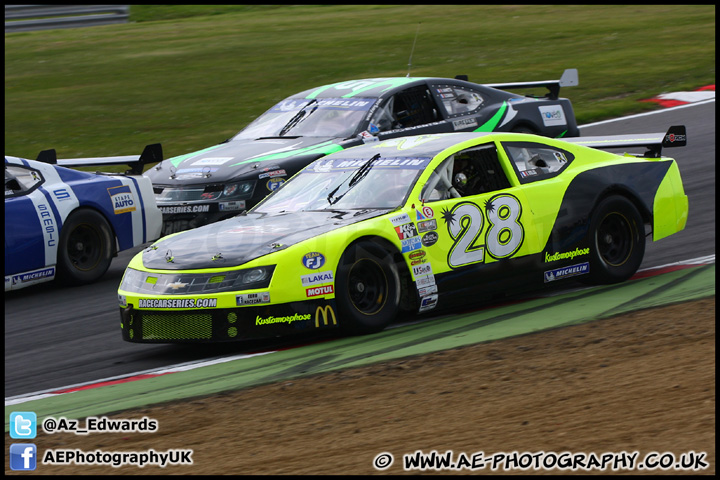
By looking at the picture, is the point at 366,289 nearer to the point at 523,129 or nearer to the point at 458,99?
the point at 458,99

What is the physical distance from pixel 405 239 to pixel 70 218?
370cm

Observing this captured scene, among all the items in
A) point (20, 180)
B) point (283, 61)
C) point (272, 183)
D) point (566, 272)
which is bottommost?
point (566, 272)

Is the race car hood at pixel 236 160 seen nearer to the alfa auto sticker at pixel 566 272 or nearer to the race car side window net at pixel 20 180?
the race car side window net at pixel 20 180

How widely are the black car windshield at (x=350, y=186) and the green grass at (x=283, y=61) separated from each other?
343 inches

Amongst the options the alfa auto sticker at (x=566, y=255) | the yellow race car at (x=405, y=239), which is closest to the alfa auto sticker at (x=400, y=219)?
the yellow race car at (x=405, y=239)

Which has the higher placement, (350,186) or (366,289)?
(350,186)

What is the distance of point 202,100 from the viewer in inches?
822

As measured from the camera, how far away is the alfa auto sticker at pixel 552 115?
12.8m

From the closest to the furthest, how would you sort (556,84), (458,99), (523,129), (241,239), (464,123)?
(241,239), (464,123), (458,99), (523,129), (556,84)

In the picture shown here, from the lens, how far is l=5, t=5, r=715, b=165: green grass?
1880cm

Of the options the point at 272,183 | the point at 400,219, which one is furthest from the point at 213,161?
the point at 400,219

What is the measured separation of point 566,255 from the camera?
26.2ft

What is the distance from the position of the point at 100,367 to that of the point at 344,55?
18.3 meters

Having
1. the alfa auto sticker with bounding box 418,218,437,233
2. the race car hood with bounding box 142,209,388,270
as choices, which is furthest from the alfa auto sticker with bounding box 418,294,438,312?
the race car hood with bounding box 142,209,388,270
